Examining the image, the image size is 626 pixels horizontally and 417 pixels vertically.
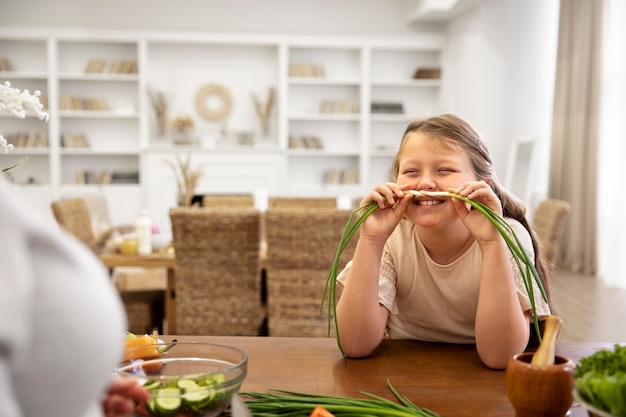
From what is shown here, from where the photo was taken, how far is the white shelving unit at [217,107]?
802cm

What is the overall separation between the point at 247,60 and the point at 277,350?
751 centimetres

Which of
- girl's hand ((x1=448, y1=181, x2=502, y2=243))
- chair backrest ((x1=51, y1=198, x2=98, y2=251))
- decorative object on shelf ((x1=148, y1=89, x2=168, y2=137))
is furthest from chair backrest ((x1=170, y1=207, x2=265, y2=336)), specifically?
decorative object on shelf ((x1=148, y1=89, x2=168, y2=137))

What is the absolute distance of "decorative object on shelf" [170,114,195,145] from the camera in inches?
316

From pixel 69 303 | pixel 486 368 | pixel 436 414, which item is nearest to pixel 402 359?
pixel 486 368

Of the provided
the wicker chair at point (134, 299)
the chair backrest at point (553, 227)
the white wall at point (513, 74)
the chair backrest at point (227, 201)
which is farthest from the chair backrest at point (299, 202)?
the white wall at point (513, 74)

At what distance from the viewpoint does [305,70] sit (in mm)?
8297

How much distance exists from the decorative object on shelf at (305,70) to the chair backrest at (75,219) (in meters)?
4.63

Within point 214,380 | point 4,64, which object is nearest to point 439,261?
point 214,380

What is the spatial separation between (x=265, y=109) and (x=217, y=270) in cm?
534

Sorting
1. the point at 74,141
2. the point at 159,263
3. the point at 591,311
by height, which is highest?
the point at 74,141

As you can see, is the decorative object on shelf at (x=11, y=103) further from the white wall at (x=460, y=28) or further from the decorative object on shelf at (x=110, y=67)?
the decorative object on shelf at (x=110, y=67)

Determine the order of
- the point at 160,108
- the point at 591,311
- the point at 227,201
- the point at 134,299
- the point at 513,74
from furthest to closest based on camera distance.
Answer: the point at 160,108 → the point at 513,74 → the point at 591,311 → the point at 227,201 → the point at 134,299

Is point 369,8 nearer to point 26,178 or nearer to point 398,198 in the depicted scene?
point 26,178

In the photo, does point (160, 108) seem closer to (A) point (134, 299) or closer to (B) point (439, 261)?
(A) point (134, 299)
